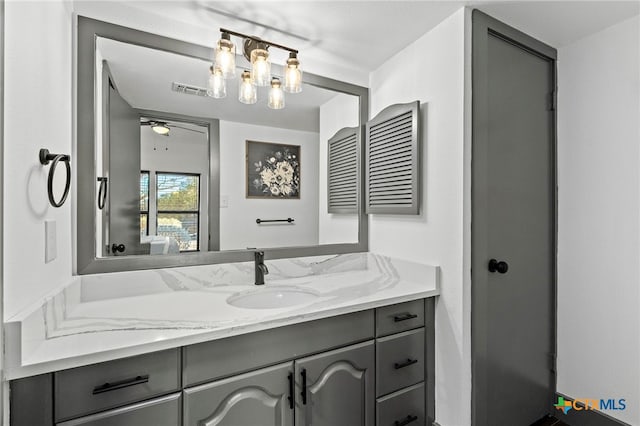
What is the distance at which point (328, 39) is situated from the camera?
67.9 inches

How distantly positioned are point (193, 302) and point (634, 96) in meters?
2.29

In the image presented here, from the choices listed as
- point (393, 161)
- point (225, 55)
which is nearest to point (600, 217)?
point (393, 161)

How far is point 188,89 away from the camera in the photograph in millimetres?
1614

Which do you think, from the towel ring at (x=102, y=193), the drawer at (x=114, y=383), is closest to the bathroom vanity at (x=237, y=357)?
the drawer at (x=114, y=383)

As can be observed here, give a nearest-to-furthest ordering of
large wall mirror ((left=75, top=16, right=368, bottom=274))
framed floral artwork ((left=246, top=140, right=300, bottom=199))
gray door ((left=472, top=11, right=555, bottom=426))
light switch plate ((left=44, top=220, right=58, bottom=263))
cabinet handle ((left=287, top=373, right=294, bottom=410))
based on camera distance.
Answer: light switch plate ((left=44, top=220, right=58, bottom=263)) < cabinet handle ((left=287, top=373, right=294, bottom=410)) < large wall mirror ((left=75, top=16, right=368, bottom=274)) < gray door ((left=472, top=11, right=555, bottom=426)) < framed floral artwork ((left=246, top=140, right=300, bottom=199))

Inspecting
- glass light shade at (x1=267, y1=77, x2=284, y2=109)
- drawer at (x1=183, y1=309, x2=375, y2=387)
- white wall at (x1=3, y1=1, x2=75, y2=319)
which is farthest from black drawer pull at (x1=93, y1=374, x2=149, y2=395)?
glass light shade at (x1=267, y1=77, x2=284, y2=109)

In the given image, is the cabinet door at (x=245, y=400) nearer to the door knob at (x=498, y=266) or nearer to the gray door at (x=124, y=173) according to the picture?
the gray door at (x=124, y=173)

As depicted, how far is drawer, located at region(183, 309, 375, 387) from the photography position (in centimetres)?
106

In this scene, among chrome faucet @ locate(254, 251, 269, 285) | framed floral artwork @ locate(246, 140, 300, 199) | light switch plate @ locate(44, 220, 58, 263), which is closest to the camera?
light switch plate @ locate(44, 220, 58, 263)

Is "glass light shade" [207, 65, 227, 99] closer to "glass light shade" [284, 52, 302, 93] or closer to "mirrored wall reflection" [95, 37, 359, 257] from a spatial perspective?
"mirrored wall reflection" [95, 37, 359, 257]

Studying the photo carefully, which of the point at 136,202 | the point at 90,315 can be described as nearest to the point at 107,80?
the point at 136,202

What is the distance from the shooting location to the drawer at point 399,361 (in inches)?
56.6

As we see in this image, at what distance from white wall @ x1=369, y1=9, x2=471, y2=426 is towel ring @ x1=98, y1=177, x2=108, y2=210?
1524mm

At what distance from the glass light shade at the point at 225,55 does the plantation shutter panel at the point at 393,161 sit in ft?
2.98
